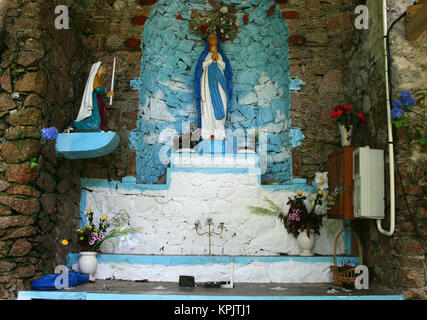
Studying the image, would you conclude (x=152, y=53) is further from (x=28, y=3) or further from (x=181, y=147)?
(x=28, y=3)

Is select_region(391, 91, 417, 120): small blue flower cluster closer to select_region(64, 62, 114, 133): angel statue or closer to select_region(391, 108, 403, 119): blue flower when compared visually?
select_region(391, 108, 403, 119): blue flower

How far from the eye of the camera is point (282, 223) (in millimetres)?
5133

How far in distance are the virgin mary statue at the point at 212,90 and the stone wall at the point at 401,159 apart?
74.7 inches

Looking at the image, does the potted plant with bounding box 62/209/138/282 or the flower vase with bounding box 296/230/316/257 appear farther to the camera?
the flower vase with bounding box 296/230/316/257

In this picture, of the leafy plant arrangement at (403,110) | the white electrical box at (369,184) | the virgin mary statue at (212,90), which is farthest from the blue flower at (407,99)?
the virgin mary statue at (212,90)

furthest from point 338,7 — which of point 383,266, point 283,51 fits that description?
point 383,266

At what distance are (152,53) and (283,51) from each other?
1.78 metres

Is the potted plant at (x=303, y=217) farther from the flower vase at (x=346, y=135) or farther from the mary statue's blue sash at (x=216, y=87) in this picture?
the mary statue's blue sash at (x=216, y=87)

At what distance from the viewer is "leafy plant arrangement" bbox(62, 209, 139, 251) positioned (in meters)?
4.62

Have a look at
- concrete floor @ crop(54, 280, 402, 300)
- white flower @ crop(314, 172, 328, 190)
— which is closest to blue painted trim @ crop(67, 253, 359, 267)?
concrete floor @ crop(54, 280, 402, 300)

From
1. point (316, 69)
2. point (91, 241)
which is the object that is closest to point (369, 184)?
point (316, 69)

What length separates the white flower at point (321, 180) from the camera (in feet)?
17.4

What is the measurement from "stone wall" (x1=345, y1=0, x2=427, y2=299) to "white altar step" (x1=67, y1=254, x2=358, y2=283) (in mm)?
658

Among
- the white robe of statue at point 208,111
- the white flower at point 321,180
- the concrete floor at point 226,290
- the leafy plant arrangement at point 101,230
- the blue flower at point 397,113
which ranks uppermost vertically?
the white robe of statue at point 208,111
